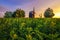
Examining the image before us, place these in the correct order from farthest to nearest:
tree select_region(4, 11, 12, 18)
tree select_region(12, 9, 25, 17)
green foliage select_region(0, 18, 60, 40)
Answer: tree select_region(12, 9, 25, 17)
tree select_region(4, 11, 12, 18)
green foliage select_region(0, 18, 60, 40)

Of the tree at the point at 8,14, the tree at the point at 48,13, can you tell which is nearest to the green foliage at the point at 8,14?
the tree at the point at 8,14

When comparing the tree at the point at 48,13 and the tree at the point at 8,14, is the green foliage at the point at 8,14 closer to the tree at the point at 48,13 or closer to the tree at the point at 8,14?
the tree at the point at 8,14

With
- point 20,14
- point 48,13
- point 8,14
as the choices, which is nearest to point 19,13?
point 20,14

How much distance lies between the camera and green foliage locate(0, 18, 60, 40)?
2.74 meters

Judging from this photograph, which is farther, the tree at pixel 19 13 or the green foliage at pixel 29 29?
the tree at pixel 19 13

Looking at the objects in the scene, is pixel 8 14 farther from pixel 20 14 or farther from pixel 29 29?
pixel 29 29

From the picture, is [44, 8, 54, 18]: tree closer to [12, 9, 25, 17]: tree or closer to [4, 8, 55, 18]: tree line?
[4, 8, 55, 18]: tree line

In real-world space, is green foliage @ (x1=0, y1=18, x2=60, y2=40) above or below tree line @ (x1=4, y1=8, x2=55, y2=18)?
below

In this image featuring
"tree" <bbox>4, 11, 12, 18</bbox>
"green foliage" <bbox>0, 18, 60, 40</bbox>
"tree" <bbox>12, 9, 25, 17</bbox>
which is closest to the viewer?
"green foliage" <bbox>0, 18, 60, 40</bbox>

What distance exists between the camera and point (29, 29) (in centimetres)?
279

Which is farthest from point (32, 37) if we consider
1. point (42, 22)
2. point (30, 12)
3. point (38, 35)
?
point (30, 12)

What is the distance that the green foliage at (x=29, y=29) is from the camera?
2.74 meters

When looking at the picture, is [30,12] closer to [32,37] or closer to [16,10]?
[16,10]

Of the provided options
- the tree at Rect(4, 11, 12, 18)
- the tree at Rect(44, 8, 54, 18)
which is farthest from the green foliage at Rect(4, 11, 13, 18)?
the tree at Rect(44, 8, 54, 18)
